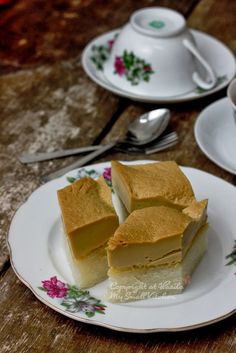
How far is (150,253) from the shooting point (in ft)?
2.80

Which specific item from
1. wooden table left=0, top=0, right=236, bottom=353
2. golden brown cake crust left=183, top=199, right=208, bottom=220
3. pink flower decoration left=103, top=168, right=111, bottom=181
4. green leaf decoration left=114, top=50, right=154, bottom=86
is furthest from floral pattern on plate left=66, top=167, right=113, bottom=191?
green leaf decoration left=114, top=50, right=154, bottom=86

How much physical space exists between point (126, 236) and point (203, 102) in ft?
2.03

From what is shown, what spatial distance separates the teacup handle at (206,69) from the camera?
136 centimetres

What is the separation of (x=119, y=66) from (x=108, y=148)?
0.25m

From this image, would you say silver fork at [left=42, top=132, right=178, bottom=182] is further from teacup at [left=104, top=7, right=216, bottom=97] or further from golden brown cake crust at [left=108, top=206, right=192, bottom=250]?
golden brown cake crust at [left=108, top=206, right=192, bottom=250]

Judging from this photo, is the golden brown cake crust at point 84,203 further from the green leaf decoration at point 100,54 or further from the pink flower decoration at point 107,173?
the green leaf decoration at point 100,54

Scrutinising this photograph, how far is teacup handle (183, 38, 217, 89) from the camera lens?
1360 millimetres

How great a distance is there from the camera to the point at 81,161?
1194mm

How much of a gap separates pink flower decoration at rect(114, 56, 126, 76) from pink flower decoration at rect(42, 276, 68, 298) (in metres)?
0.62

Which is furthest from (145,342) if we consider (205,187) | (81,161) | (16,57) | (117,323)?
(16,57)

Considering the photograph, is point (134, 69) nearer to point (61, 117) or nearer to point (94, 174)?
point (61, 117)

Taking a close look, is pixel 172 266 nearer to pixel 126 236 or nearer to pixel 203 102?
pixel 126 236

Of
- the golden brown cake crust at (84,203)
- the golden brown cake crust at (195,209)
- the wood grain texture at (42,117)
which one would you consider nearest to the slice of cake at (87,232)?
the golden brown cake crust at (84,203)

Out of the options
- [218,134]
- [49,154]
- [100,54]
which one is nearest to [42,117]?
[49,154]
